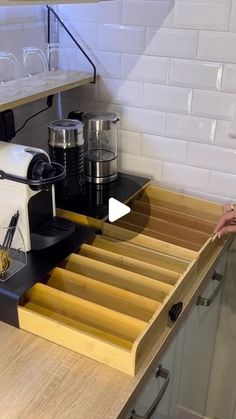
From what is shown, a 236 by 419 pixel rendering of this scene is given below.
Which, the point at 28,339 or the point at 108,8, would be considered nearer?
the point at 28,339

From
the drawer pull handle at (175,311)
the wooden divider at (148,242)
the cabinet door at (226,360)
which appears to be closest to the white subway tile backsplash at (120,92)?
the wooden divider at (148,242)

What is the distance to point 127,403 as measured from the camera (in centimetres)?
84

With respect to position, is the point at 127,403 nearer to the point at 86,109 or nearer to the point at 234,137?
the point at 234,137

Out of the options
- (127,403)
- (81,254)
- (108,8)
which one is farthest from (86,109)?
(127,403)

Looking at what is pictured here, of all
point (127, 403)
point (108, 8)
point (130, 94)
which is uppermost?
point (108, 8)

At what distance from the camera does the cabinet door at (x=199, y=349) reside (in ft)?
4.20

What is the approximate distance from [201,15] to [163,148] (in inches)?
15.8

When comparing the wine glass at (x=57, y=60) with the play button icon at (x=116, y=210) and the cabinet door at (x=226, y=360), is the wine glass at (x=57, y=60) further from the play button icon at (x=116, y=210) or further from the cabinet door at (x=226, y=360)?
the cabinet door at (x=226, y=360)

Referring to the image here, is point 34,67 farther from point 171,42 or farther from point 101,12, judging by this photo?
point 171,42

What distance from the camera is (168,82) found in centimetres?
139

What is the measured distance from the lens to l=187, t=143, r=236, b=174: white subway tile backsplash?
138 centimetres

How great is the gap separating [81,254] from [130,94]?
568mm

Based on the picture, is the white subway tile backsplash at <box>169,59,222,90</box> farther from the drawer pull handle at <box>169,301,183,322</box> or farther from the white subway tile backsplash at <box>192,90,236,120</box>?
the drawer pull handle at <box>169,301,183,322</box>

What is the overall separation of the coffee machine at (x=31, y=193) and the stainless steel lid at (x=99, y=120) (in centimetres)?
33
